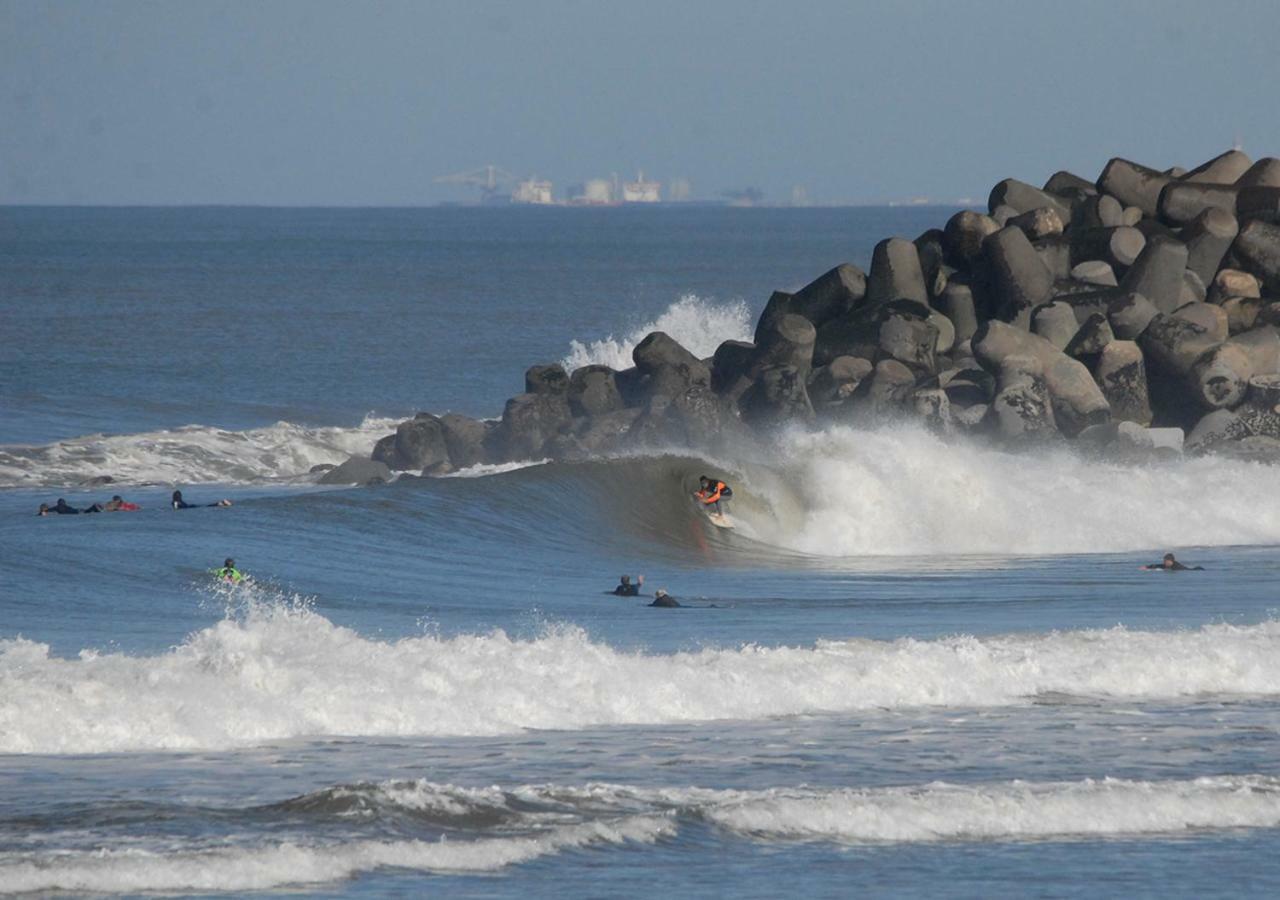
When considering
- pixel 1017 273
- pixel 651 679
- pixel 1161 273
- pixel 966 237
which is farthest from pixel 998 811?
pixel 966 237

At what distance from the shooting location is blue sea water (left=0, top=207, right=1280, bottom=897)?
12227 mm

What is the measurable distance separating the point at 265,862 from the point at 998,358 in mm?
22083

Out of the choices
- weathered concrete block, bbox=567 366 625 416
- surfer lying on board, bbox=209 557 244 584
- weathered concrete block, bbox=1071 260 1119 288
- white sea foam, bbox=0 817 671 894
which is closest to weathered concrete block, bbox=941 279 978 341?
weathered concrete block, bbox=1071 260 1119 288

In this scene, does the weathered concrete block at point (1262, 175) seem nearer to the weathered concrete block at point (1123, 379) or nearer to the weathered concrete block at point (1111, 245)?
the weathered concrete block at point (1111, 245)

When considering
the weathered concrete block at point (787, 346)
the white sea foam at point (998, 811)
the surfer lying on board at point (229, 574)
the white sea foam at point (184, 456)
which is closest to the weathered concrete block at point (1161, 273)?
the weathered concrete block at point (787, 346)

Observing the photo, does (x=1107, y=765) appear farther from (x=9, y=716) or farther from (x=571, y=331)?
(x=571, y=331)

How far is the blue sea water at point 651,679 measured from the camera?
12227mm

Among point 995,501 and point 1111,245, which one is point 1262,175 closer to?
point 1111,245

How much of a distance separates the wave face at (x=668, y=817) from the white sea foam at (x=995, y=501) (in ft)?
49.1

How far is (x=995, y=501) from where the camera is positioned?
2942 centimetres

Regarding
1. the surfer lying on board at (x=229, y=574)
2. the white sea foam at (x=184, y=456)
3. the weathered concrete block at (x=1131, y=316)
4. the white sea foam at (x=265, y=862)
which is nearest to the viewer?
the white sea foam at (x=265, y=862)

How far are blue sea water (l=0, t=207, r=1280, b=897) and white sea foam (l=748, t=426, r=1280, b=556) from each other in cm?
6

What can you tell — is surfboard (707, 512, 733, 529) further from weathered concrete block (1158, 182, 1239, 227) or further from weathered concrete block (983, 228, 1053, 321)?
weathered concrete block (1158, 182, 1239, 227)

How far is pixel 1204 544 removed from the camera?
28406mm
